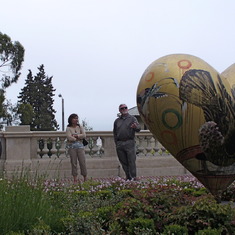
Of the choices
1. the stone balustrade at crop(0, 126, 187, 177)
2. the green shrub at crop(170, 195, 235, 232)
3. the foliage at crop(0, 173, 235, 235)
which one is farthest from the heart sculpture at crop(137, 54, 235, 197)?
the stone balustrade at crop(0, 126, 187, 177)

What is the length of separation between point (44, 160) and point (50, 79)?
5635 centimetres

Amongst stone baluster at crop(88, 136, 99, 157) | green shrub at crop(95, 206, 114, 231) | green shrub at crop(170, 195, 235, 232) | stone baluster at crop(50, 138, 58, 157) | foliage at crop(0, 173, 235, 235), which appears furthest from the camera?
stone baluster at crop(88, 136, 99, 157)

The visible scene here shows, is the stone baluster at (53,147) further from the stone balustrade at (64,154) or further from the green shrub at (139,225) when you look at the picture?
the green shrub at (139,225)

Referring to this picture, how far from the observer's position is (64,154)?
48.7 feet

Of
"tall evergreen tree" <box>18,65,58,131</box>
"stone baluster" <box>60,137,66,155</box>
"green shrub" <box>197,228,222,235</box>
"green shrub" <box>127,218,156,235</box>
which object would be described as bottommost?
"green shrub" <box>197,228,222,235</box>

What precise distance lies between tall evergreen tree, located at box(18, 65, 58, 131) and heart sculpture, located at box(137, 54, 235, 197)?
51304 millimetres

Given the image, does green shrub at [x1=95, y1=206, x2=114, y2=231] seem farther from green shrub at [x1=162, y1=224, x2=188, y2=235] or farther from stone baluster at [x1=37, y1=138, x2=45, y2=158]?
stone baluster at [x1=37, y1=138, x2=45, y2=158]

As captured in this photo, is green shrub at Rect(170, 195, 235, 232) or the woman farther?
the woman

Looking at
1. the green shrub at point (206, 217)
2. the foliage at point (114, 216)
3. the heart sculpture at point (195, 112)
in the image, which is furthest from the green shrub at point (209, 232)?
the heart sculpture at point (195, 112)

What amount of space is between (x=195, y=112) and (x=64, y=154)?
7927 mm

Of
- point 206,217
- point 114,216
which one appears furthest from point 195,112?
point 114,216

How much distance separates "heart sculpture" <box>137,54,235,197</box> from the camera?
743 centimetres

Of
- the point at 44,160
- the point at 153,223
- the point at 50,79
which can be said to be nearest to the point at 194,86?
the point at 153,223

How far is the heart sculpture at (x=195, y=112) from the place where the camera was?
7430 millimetres
